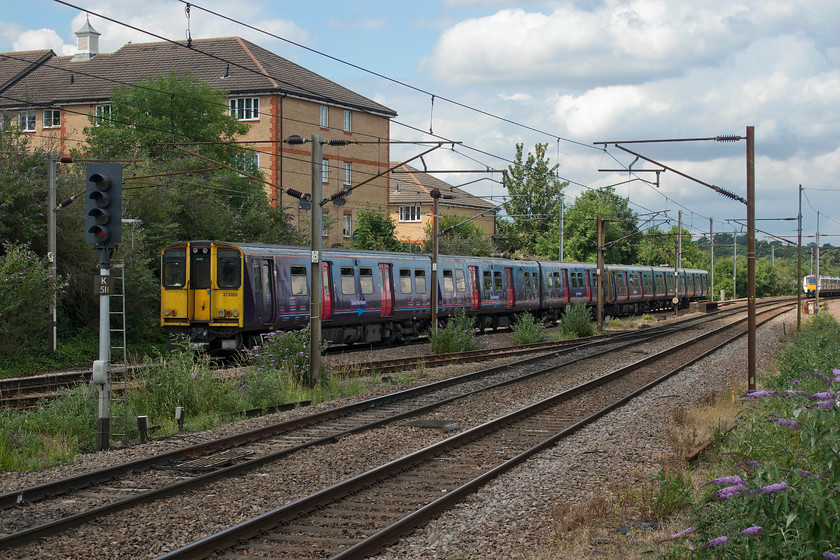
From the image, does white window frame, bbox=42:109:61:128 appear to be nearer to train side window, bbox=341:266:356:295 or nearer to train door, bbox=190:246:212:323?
train side window, bbox=341:266:356:295

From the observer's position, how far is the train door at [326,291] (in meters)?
23.1

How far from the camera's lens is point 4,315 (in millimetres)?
20531

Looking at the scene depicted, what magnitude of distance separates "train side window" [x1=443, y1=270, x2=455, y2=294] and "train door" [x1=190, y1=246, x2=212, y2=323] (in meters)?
11.0

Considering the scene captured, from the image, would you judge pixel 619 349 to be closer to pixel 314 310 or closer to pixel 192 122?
pixel 314 310

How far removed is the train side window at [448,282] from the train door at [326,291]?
7.17 m

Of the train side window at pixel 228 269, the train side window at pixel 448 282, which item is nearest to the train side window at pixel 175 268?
the train side window at pixel 228 269

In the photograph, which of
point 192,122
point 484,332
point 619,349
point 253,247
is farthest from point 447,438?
point 192,122

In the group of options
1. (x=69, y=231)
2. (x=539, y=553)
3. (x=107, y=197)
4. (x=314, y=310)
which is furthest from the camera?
(x=69, y=231)

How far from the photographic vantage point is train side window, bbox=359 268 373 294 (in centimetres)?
2506

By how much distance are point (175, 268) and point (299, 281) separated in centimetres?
318

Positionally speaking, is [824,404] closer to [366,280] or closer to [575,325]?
[366,280]

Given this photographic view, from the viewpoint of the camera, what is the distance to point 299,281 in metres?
22.5

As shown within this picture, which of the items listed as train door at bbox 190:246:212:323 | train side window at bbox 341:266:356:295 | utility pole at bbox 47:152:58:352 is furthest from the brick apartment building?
train door at bbox 190:246:212:323

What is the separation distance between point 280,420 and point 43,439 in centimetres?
324
